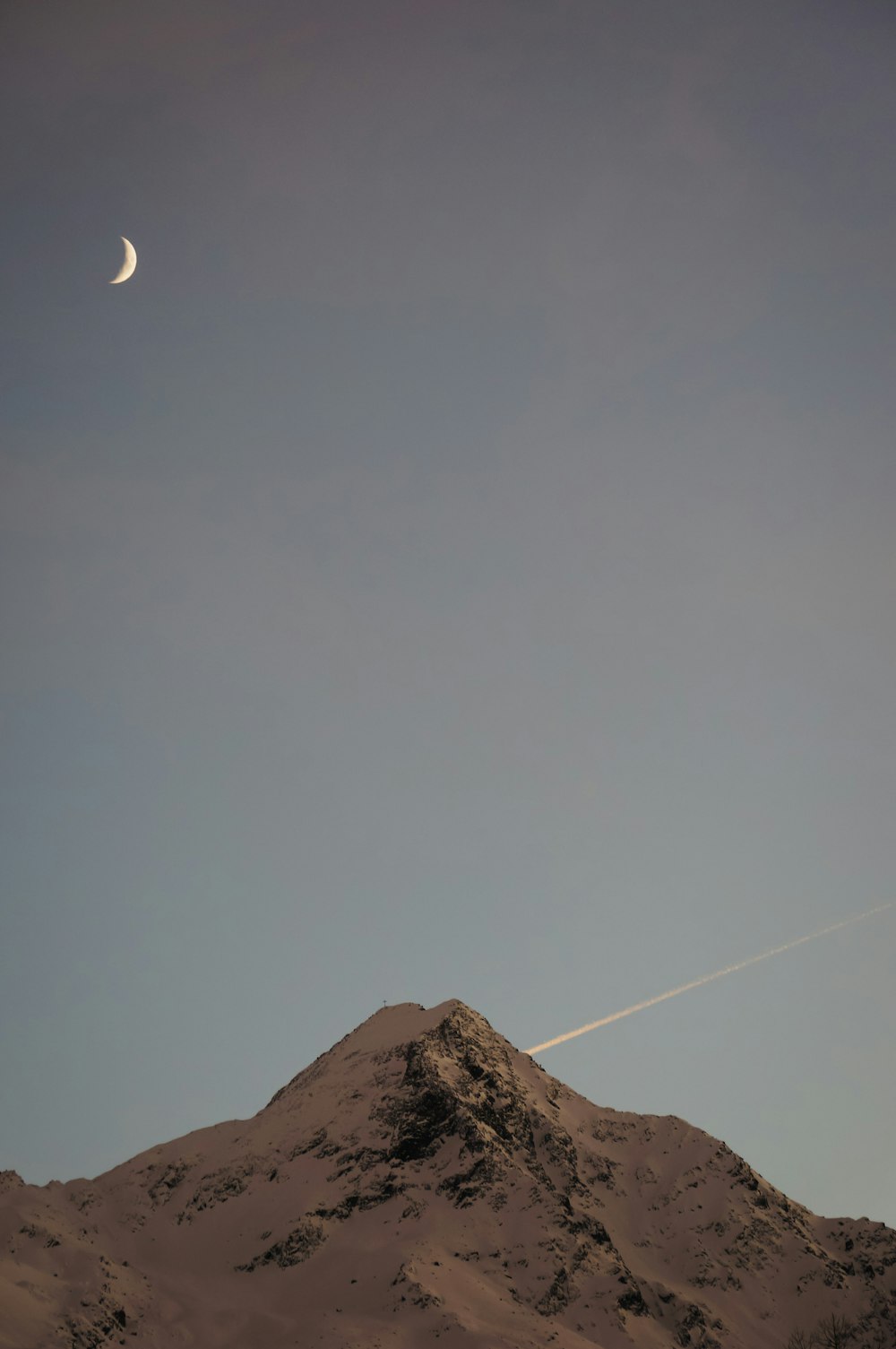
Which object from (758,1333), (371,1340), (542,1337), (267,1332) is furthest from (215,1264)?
(758,1333)

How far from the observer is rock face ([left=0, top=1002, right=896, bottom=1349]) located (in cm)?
12469

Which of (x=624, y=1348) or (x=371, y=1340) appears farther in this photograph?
(x=624, y=1348)

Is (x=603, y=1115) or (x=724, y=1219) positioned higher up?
(x=603, y=1115)

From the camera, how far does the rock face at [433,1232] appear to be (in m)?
125

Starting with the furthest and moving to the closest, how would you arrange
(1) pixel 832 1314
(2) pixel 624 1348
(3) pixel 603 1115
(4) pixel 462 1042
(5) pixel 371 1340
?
1. (3) pixel 603 1115
2. (4) pixel 462 1042
3. (1) pixel 832 1314
4. (2) pixel 624 1348
5. (5) pixel 371 1340

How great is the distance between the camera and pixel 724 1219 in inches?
6560

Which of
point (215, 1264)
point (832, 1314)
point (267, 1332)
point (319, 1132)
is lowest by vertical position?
point (832, 1314)

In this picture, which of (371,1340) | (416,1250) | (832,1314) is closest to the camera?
(371,1340)

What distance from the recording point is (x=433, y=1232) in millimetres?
143875

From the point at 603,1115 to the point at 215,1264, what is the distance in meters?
85.6

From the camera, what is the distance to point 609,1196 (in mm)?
169375

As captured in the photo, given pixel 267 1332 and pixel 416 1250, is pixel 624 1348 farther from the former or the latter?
pixel 267 1332

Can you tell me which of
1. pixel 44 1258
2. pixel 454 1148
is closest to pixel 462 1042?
pixel 454 1148

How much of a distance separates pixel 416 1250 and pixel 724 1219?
61292 mm
